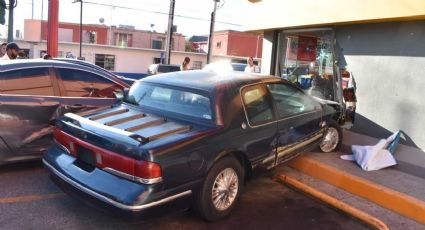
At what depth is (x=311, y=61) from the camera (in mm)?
9383

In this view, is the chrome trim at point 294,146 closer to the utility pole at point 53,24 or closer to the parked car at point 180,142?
the parked car at point 180,142

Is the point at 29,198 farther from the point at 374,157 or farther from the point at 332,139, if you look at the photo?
the point at 374,157

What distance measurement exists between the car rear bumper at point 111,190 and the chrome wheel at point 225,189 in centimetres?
41

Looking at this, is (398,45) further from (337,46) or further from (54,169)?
(54,169)

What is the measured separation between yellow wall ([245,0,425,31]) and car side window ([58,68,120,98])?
4.55 metres

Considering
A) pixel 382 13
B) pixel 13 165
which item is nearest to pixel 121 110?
pixel 13 165

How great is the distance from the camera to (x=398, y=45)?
714 cm

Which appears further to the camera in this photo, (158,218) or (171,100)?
(171,100)

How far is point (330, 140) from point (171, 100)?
10.4ft

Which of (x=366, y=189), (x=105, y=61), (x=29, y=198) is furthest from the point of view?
(x=105, y=61)

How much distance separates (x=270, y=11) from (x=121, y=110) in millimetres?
6367

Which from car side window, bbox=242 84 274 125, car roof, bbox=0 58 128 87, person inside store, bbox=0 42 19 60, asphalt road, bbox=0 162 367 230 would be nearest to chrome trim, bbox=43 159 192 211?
asphalt road, bbox=0 162 367 230

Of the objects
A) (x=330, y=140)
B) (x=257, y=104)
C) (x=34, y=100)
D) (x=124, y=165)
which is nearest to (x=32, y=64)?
(x=34, y=100)

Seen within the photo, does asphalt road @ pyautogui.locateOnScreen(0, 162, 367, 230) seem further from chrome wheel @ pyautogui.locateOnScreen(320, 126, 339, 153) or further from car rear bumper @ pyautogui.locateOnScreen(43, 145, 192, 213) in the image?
chrome wheel @ pyautogui.locateOnScreen(320, 126, 339, 153)
